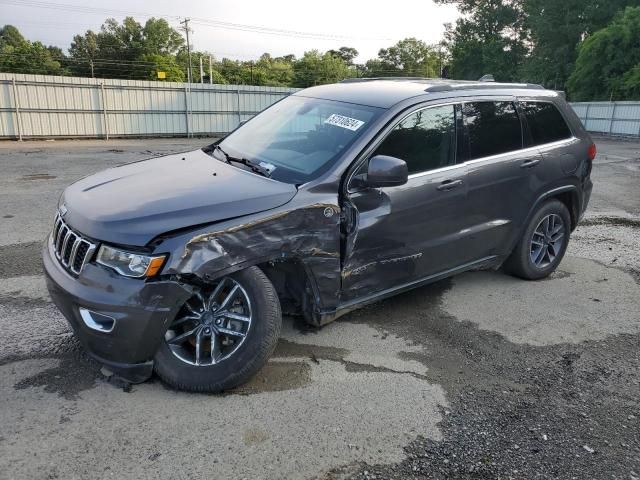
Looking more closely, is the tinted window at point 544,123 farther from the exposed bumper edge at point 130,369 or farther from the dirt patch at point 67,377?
the dirt patch at point 67,377

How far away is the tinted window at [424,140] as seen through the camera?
371 cm

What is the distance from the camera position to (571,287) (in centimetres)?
500

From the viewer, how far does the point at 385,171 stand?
3314mm

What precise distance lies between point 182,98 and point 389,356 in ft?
70.7

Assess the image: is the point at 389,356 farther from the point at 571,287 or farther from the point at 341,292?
the point at 571,287

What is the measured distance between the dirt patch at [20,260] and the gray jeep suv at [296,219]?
184cm

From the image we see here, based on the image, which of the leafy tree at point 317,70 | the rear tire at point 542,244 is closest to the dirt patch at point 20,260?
the rear tire at point 542,244

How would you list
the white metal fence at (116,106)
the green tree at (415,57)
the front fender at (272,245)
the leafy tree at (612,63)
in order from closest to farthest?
1. the front fender at (272,245)
2. the white metal fence at (116,106)
3. the leafy tree at (612,63)
4. the green tree at (415,57)

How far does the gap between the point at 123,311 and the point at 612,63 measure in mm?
38330

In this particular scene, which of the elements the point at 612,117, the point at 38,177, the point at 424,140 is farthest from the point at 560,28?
the point at 424,140

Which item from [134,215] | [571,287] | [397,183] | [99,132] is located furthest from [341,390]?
[99,132]

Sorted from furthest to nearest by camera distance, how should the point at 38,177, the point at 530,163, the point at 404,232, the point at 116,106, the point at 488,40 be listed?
the point at 488,40 → the point at 116,106 → the point at 38,177 → the point at 530,163 → the point at 404,232

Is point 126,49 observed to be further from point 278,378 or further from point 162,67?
point 278,378

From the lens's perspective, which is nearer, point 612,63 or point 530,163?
point 530,163
